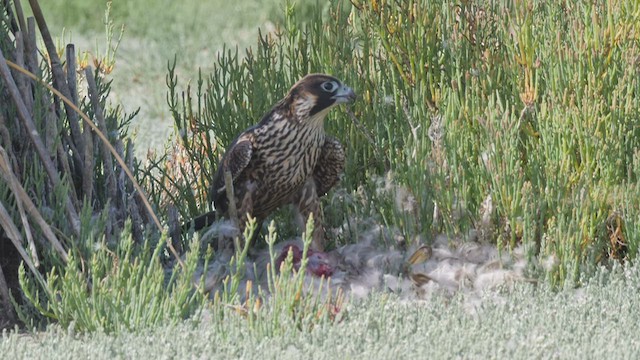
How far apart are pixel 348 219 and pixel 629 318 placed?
5.21 feet

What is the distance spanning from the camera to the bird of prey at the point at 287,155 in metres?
5.43

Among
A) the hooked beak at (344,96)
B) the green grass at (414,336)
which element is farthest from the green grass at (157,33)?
the green grass at (414,336)

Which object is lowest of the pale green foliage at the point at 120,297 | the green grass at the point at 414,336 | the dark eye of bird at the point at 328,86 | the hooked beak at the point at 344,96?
the green grass at the point at 414,336

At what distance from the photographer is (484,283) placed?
5.07 meters

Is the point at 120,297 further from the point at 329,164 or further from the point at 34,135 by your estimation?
the point at 329,164

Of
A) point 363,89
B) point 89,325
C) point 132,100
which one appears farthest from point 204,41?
point 89,325

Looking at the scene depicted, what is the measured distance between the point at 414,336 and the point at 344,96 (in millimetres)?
1344

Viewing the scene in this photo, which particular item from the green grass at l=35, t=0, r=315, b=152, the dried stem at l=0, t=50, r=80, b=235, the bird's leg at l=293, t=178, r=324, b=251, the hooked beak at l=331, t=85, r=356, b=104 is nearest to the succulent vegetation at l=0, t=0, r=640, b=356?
the dried stem at l=0, t=50, r=80, b=235

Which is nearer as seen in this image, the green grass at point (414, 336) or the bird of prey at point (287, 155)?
the green grass at point (414, 336)

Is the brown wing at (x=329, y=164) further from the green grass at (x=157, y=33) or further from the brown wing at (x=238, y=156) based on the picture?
the green grass at (x=157, y=33)

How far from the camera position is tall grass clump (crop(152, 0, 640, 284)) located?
512cm

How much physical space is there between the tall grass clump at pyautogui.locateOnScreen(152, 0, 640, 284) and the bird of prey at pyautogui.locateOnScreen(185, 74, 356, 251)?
249 mm

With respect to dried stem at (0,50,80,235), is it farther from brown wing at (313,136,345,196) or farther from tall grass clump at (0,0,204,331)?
brown wing at (313,136,345,196)

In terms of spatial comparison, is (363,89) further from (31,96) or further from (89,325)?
(89,325)
